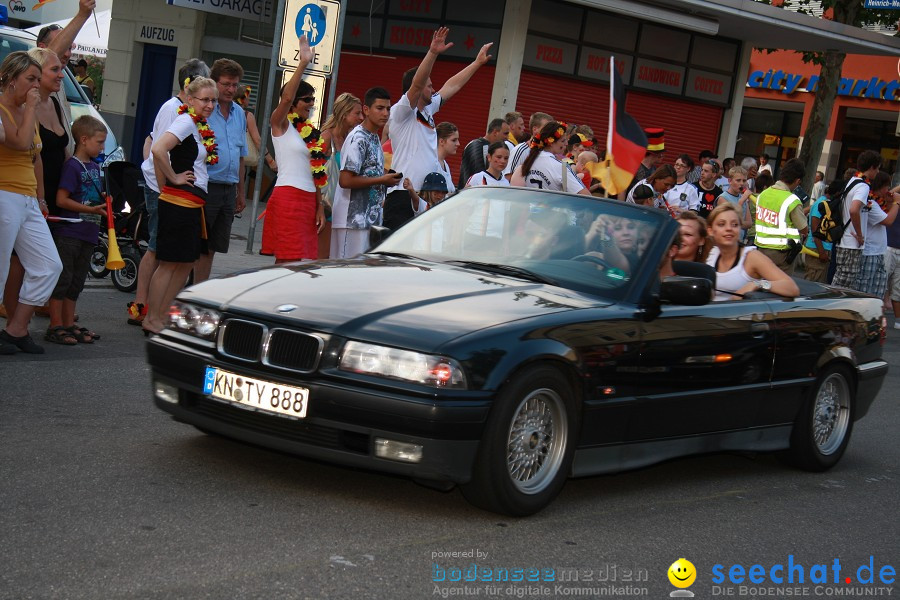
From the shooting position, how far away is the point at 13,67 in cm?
749

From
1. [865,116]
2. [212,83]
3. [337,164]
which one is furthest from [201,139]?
[865,116]

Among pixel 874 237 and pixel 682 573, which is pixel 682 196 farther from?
pixel 682 573

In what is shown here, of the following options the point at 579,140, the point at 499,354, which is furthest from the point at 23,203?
the point at 579,140

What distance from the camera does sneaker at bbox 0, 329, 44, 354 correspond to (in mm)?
8062

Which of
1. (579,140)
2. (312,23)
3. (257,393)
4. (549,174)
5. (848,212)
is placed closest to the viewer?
(257,393)

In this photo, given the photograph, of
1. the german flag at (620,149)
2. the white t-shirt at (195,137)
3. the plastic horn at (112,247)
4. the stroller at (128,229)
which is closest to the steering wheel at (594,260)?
the german flag at (620,149)

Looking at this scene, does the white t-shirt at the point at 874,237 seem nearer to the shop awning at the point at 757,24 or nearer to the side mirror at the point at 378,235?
the shop awning at the point at 757,24

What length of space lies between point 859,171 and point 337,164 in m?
8.77

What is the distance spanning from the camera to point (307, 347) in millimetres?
5180

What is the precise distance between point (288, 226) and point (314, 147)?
654 millimetres

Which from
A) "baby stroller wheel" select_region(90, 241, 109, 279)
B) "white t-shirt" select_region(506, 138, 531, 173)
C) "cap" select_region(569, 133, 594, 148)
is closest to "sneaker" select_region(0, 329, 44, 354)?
"baby stroller wheel" select_region(90, 241, 109, 279)

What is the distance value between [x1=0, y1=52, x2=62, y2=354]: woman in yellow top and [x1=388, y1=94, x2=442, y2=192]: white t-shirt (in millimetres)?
3085

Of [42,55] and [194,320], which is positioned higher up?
[42,55]

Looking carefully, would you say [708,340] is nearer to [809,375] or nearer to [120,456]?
[809,375]
